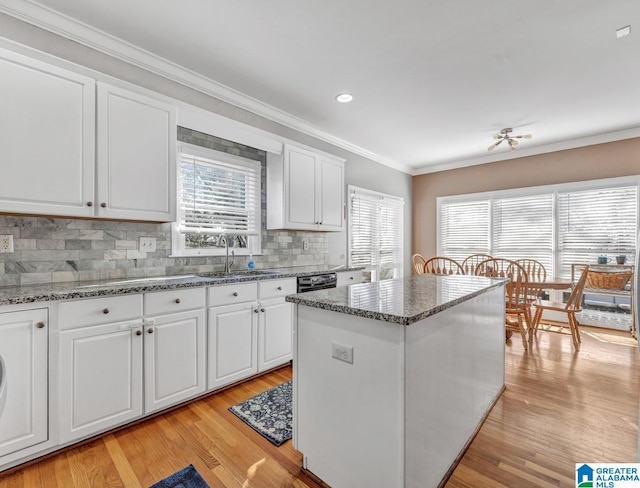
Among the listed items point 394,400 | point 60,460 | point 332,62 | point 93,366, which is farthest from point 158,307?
point 332,62

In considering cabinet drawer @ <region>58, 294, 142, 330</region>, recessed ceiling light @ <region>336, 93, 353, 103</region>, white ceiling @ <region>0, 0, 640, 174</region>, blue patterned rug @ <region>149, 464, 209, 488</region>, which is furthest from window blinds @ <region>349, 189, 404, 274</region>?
blue patterned rug @ <region>149, 464, 209, 488</region>

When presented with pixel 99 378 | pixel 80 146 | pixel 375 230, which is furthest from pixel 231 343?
pixel 375 230

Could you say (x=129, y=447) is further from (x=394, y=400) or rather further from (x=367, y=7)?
(x=367, y=7)

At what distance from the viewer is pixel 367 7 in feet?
6.66

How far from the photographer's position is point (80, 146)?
6.58ft

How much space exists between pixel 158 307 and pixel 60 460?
3.03 feet

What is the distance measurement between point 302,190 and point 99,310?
7.45ft

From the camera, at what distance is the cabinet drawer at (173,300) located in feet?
6.85

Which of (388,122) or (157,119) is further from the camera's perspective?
(388,122)

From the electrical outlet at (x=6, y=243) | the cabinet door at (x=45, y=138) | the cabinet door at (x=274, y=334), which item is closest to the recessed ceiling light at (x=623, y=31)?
the cabinet door at (x=274, y=334)

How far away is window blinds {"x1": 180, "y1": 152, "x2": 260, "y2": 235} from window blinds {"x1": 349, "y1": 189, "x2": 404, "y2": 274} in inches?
68.6

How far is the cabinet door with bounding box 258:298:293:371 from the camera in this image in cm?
276

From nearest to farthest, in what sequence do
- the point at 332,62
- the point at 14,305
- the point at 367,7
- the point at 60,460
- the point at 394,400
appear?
1. the point at 394,400
2. the point at 14,305
3. the point at 60,460
4. the point at 367,7
5. the point at 332,62

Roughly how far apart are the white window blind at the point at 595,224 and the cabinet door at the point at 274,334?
14.3 feet
